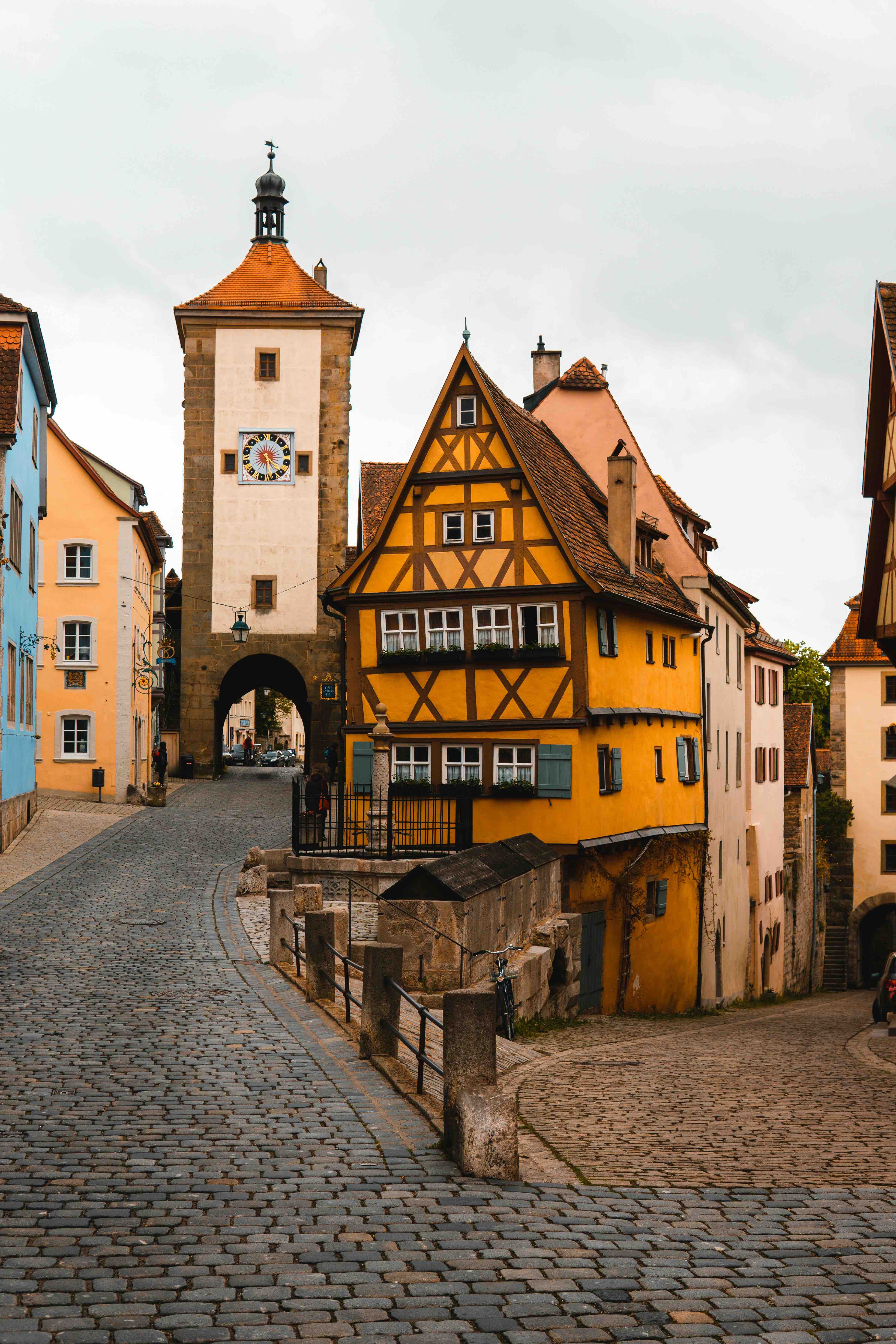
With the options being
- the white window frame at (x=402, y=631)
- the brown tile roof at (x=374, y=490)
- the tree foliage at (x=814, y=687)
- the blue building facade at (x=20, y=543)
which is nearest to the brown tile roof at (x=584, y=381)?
the brown tile roof at (x=374, y=490)

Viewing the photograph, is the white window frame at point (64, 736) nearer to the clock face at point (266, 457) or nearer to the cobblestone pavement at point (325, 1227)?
the clock face at point (266, 457)

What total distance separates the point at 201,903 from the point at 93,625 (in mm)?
23643

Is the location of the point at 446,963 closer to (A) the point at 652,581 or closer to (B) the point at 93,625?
(A) the point at 652,581

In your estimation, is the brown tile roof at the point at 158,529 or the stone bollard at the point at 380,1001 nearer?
the stone bollard at the point at 380,1001

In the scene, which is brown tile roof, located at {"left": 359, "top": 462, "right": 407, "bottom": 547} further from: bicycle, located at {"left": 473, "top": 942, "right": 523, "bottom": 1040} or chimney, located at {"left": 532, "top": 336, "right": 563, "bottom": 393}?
bicycle, located at {"left": 473, "top": 942, "right": 523, "bottom": 1040}

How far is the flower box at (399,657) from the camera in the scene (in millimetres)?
28328

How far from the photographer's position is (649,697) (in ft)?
99.0

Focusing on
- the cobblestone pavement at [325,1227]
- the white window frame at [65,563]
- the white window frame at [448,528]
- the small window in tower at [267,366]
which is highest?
the small window in tower at [267,366]

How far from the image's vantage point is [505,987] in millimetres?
16891

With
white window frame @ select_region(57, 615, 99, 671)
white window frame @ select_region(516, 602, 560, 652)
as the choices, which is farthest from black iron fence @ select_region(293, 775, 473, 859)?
white window frame @ select_region(57, 615, 99, 671)

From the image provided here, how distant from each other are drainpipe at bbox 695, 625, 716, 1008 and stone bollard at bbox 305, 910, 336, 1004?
2061cm

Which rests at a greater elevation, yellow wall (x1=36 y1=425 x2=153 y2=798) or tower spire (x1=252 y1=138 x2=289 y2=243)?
tower spire (x1=252 y1=138 x2=289 y2=243)

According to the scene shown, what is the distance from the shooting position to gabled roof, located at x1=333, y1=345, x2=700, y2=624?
1070 inches

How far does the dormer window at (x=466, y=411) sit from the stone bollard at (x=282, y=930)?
42.8 feet
